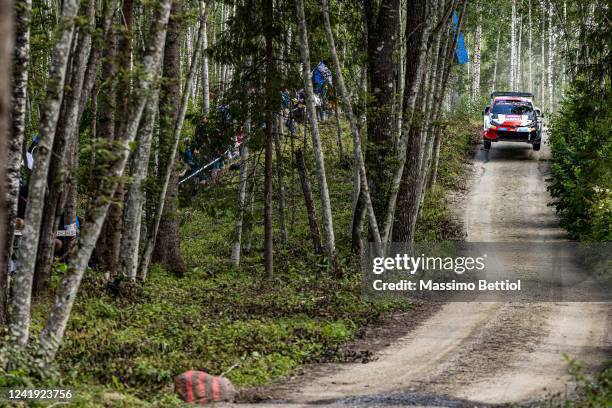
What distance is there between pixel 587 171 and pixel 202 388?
1452cm

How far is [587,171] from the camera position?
21266 mm

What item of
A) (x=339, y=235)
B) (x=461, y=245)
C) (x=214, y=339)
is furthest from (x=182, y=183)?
(x=214, y=339)

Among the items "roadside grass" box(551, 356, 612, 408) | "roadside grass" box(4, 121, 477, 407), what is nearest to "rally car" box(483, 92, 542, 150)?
"roadside grass" box(4, 121, 477, 407)

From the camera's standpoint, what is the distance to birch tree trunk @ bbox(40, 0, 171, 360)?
9398 millimetres

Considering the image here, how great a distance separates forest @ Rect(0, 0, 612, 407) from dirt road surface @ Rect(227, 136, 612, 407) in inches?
35.6

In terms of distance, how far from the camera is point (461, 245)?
21125 millimetres

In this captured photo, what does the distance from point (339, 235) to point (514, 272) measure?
6.18 meters

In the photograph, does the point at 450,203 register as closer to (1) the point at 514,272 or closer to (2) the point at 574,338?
(1) the point at 514,272

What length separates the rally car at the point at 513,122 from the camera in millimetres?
33719

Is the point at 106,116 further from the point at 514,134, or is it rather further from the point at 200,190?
the point at 514,134

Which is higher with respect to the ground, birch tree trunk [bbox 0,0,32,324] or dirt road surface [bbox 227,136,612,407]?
birch tree trunk [bbox 0,0,32,324]

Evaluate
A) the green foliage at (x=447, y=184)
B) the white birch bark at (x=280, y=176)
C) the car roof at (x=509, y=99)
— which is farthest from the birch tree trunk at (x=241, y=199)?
the car roof at (x=509, y=99)

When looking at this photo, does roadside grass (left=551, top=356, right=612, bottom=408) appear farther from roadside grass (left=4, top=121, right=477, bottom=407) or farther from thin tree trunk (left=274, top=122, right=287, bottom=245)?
thin tree trunk (left=274, top=122, right=287, bottom=245)

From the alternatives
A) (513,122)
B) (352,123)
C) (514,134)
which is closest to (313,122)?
(352,123)
